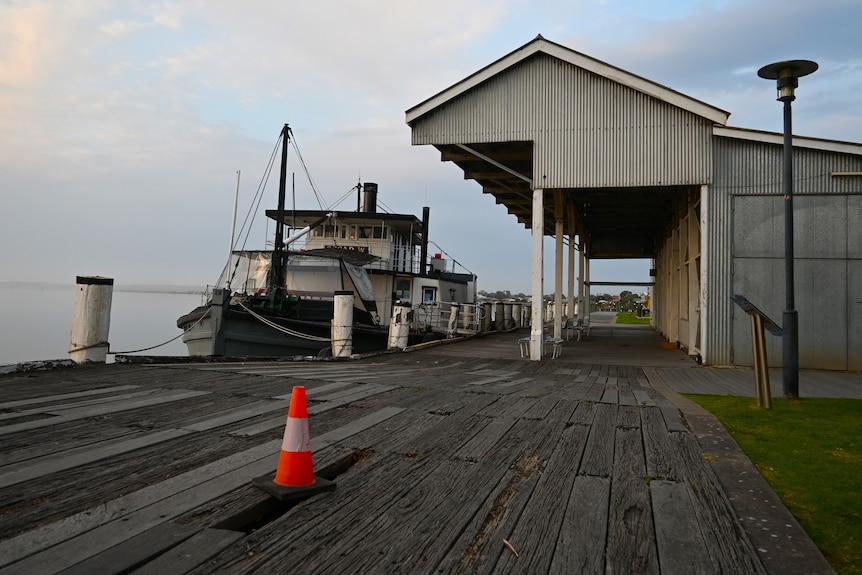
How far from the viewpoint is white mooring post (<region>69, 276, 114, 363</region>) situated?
8430 mm

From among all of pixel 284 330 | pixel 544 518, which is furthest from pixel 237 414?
pixel 284 330

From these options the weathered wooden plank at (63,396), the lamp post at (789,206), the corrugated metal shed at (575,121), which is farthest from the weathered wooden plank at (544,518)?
the corrugated metal shed at (575,121)

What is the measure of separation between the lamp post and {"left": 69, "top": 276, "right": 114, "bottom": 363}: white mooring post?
9.42 m

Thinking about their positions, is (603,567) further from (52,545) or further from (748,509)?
(52,545)

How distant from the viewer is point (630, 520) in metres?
3.14

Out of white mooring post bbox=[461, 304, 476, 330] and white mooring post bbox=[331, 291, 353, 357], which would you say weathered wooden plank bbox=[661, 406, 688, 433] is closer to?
white mooring post bbox=[331, 291, 353, 357]

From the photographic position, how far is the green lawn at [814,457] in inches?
118

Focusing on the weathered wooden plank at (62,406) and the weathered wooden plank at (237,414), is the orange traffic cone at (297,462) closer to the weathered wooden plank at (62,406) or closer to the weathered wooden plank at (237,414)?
the weathered wooden plank at (237,414)

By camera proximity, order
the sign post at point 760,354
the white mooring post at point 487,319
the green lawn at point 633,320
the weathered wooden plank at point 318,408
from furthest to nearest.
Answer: the green lawn at point 633,320
the white mooring post at point 487,319
the sign post at point 760,354
the weathered wooden plank at point 318,408

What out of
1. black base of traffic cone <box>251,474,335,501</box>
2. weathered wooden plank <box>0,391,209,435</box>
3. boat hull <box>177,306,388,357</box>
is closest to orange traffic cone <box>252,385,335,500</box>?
black base of traffic cone <box>251,474,335,501</box>

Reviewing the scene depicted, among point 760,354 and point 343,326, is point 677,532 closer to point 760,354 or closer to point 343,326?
point 760,354

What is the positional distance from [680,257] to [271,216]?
2095 centimetres

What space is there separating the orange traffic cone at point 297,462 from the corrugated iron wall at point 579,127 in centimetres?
1116

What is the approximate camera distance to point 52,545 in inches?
101
